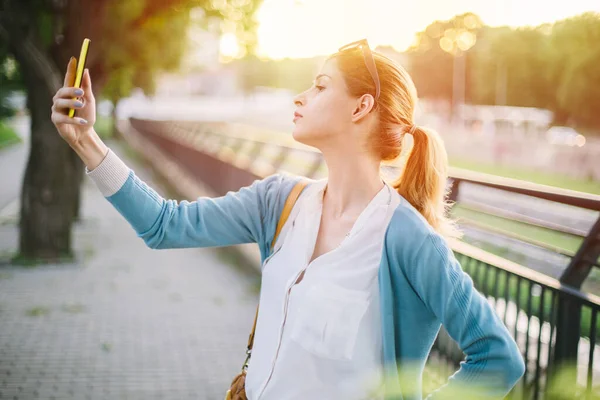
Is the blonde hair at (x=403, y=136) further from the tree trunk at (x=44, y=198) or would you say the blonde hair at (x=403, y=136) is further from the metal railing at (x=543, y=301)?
the tree trunk at (x=44, y=198)

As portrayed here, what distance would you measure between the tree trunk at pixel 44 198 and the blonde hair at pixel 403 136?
25.5 feet

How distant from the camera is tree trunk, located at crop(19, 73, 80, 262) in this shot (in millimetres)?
9180

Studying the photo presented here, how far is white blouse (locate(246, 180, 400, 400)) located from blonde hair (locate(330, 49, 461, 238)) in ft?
0.54

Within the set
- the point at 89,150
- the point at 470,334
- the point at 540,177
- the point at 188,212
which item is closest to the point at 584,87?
the point at 540,177

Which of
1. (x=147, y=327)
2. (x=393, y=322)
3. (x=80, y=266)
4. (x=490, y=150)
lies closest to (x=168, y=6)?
(x=80, y=266)

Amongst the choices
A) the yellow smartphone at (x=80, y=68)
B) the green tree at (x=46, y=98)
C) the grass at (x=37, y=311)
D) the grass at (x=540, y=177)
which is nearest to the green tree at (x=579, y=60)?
the grass at (x=540, y=177)

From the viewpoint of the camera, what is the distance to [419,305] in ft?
6.31

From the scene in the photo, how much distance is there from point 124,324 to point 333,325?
16.3 feet

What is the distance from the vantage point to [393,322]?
74.9 inches

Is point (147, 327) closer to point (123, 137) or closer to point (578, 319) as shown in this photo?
point (578, 319)

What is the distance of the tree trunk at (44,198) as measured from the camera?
361 inches

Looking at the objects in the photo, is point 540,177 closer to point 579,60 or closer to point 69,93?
point 579,60

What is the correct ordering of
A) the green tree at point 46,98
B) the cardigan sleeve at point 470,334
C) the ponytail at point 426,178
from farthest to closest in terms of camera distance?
the green tree at point 46,98
the ponytail at point 426,178
the cardigan sleeve at point 470,334

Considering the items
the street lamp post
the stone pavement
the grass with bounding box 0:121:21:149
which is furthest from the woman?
the street lamp post
